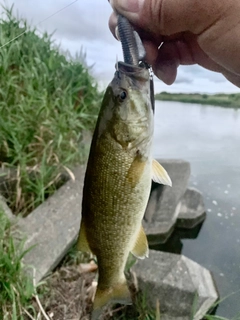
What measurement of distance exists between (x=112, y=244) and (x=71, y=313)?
2.63 ft

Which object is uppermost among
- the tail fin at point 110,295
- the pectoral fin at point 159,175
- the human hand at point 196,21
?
the human hand at point 196,21

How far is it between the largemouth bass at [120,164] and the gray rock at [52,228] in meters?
0.80

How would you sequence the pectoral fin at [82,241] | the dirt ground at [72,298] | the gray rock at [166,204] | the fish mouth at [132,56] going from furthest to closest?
the gray rock at [166,204], the dirt ground at [72,298], the pectoral fin at [82,241], the fish mouth at [132,56]

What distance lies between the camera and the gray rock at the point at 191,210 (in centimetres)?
278

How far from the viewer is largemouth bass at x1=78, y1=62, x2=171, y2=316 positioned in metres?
1.07

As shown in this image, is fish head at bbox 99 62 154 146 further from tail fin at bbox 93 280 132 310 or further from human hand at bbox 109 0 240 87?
tail fin at bbox 93 280 132 310

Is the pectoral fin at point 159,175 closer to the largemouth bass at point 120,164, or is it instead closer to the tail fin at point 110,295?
the largemouth bass at point 120,164

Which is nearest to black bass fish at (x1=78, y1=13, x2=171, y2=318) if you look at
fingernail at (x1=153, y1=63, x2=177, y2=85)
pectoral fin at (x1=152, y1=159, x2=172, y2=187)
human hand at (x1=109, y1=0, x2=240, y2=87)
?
pectoral fin at (x1=152, y1=159, x2=172, y2=187)

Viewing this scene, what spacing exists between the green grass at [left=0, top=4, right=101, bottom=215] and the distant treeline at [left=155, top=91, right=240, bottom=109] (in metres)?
0.60

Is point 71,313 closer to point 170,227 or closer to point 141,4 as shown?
point 170,227

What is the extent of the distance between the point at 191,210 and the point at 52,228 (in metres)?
1.09

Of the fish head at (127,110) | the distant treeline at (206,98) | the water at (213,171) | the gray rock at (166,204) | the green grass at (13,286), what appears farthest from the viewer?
the gray rock at (166,204)

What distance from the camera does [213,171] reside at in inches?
106

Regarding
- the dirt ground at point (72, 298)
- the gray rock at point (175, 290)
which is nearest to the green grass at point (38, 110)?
the dirt ground at point (72, 298)
